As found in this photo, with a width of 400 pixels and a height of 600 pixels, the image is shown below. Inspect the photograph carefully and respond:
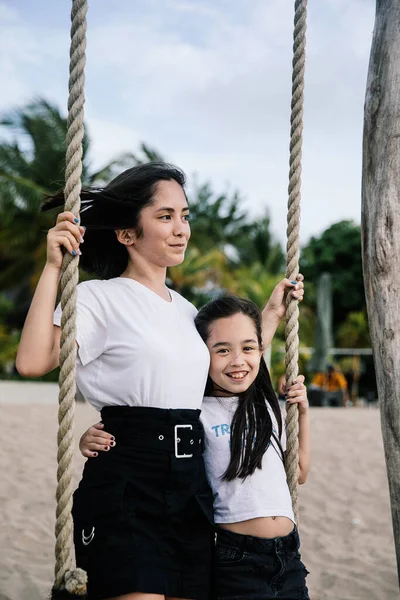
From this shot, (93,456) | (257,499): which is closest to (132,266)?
(93,456)

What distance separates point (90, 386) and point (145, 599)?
564mm

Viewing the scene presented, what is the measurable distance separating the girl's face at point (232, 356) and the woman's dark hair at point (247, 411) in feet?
0.09

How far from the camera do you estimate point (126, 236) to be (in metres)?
2.32

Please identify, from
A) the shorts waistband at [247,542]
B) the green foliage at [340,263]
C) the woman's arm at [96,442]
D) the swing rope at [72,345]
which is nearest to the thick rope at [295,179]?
the swing rope at [72,345]

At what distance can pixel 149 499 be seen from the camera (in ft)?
6.67

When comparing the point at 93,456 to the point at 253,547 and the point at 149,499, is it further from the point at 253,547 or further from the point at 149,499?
the point at 253,547

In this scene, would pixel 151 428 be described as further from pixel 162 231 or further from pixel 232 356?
pixel 162 231

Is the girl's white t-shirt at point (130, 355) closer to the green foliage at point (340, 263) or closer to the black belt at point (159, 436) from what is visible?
the black belt at point (159, 436)

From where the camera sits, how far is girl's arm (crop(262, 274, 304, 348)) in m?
2.58

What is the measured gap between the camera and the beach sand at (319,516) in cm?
400

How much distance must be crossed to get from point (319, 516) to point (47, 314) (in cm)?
396

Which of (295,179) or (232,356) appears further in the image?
(295,179)

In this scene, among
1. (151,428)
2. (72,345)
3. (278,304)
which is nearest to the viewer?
(72,345)

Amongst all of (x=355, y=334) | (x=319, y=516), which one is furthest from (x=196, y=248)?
(x=319, y=516)
